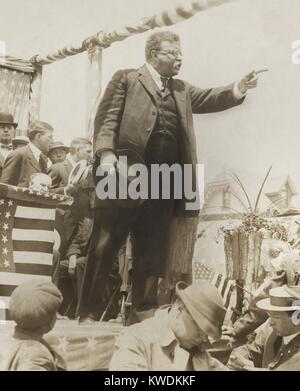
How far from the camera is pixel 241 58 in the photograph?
6336 millimetres

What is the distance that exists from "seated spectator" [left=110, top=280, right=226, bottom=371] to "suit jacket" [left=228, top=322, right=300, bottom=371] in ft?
1.04

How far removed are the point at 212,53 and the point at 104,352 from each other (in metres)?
3.09

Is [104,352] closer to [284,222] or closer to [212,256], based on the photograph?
[212,256]

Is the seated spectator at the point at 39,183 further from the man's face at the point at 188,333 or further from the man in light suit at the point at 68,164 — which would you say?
the man's face at the point at 188,333

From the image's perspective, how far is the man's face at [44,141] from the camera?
6.15 meters

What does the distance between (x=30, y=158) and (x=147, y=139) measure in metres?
1.14

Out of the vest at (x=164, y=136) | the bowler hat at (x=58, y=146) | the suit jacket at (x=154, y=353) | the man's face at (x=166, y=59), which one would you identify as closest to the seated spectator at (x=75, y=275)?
the suit jacket at (x=154, y=353)

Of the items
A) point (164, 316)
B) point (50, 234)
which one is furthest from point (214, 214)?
point (50, 234)

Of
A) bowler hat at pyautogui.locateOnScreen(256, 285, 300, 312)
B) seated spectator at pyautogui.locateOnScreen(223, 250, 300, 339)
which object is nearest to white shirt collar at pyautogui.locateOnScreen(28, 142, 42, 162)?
seated spectator at pyautogui.locateOnScreen(223, 250, 300, 339)

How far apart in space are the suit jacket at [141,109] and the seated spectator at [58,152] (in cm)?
31

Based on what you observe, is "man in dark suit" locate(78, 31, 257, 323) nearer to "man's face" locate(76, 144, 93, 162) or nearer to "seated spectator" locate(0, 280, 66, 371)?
"man's face" locate(76, 144, 93, 162)

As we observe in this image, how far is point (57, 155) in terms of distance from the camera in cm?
615

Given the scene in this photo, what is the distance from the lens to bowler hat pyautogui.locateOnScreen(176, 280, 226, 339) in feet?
19.3

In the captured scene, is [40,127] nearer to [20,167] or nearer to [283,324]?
[20,167]
